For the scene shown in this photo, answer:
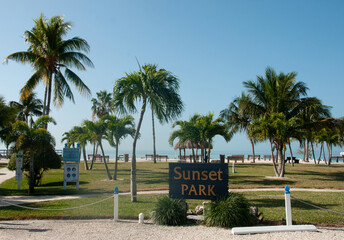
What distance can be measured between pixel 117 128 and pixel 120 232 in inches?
481

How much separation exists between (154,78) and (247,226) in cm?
607

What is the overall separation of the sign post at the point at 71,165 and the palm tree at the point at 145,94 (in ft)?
18.8

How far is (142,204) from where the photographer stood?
1011 cm

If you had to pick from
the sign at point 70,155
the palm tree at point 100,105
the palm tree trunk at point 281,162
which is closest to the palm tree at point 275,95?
the palm tree trunk at point 281,162

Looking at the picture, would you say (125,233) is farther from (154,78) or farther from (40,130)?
(40,130)

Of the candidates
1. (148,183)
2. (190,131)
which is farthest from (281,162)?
(148,183)

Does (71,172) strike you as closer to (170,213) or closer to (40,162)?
(40,162)

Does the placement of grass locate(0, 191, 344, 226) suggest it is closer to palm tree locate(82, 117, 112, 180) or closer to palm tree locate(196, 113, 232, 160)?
palm tree locate(82, 117, 112, 180)

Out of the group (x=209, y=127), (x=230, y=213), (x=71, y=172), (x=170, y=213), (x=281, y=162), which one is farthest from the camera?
(x=209, y=127)

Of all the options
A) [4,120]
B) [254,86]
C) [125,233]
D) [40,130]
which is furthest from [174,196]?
[254,86]

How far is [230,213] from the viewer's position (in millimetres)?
7371

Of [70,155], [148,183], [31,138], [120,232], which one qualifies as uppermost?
[31,138]

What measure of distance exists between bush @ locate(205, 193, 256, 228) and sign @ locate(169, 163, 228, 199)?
0.59 m

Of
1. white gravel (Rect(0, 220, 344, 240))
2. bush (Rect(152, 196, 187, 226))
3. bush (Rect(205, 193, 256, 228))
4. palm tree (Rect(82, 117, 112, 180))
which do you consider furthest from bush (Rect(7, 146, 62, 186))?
bush (Rect(205, 193, 256, 228))
